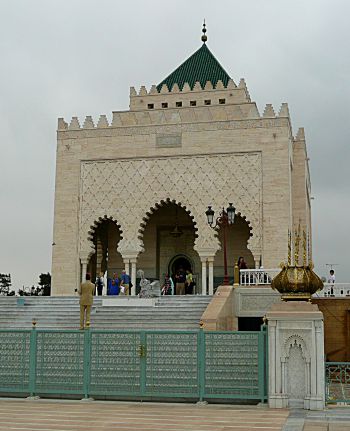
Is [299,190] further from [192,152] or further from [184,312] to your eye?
[184,312]

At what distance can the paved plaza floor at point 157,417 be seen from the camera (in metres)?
6.04

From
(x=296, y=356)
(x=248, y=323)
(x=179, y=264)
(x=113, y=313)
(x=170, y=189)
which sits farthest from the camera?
(x=179, y=264)

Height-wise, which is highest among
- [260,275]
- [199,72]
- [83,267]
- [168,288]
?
[199,72]

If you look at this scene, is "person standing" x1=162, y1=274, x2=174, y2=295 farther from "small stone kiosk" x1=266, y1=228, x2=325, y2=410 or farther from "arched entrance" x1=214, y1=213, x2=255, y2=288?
"small stone kiosk" x1=266, y1=228, x2=325, y2=410

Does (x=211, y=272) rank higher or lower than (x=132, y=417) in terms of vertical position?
higher

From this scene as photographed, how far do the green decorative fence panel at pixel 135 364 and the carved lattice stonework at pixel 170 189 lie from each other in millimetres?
12239

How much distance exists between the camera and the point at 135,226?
21.0 m

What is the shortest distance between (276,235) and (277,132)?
3288 mm

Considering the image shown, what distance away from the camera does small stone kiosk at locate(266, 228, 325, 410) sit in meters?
7.15

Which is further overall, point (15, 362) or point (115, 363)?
point (15, 362)

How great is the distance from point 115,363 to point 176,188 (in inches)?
523

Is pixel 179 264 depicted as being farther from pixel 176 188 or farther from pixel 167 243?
pixel 176 188

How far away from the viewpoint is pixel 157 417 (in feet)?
21.7

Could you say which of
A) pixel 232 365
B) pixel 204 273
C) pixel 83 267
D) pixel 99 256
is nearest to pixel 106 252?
pixel 99 256
